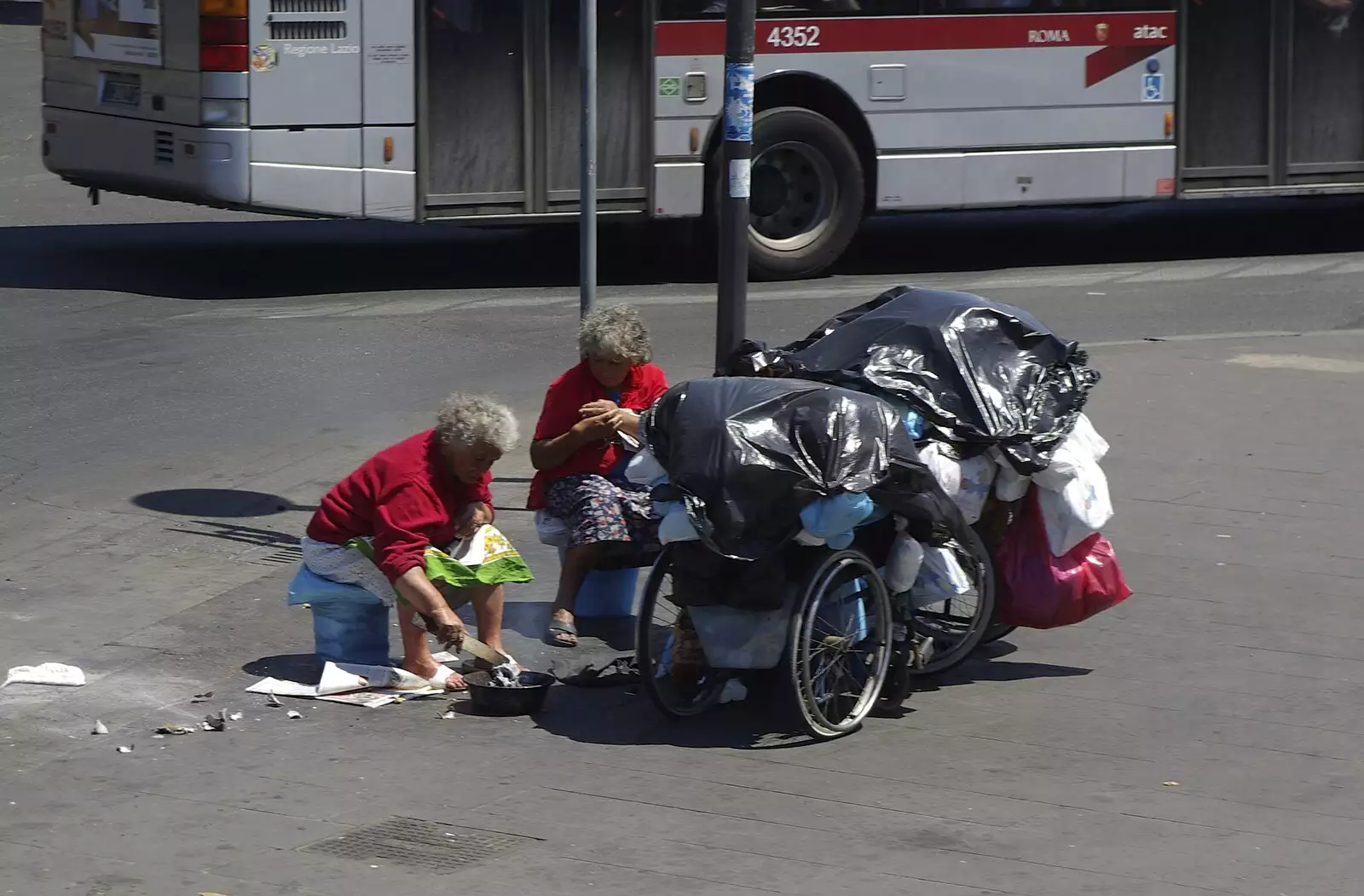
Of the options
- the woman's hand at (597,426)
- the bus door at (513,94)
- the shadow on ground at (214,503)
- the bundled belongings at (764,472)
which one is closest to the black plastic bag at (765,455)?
the bundled belongings at (764,472)

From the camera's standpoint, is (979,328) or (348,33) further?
(348,33)

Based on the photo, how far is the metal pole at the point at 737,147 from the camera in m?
7.88

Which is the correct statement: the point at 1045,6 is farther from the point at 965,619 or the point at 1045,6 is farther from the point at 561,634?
the point at 561,634

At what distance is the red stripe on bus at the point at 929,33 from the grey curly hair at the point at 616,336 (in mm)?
7034

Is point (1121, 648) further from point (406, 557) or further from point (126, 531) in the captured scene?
point (126, 531)

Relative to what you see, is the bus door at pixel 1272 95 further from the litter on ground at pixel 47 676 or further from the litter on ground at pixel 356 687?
the litter on ground at pixel 47 676

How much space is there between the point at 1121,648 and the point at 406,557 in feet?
8.05

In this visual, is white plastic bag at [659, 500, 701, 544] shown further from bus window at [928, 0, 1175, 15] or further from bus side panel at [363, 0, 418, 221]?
bus window at [928, 0, 1175, 15]

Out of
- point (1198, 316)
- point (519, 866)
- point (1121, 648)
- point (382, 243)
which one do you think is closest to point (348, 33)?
point (382, 243)

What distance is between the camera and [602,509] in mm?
7133

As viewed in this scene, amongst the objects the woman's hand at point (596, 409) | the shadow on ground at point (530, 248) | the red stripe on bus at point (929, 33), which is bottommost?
the woman's hand at point (596, 409)

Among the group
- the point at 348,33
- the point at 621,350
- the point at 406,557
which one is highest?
the point at 348,33

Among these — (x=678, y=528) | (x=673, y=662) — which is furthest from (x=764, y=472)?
(x=673, y=662)

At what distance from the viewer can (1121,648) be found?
7.04 m
